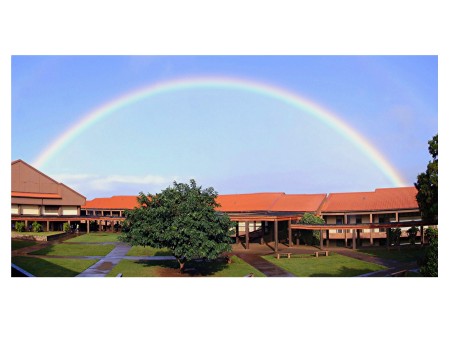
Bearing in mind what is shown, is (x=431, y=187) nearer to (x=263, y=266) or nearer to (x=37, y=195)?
(x=263, y=266)

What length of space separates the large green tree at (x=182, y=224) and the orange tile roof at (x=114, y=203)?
1156 inches

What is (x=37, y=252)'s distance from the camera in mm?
31141

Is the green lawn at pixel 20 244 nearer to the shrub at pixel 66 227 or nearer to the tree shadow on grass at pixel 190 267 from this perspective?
the shrub at pixel 66 227

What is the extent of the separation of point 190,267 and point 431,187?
16.7 metres

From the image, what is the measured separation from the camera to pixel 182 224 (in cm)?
2273

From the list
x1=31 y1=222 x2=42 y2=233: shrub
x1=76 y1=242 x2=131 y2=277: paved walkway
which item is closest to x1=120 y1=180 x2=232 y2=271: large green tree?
x1=76 y1=242 x2=131 y2=277: paved walkway

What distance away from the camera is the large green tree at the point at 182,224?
893 inches

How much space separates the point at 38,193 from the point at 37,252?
17033 millimetres

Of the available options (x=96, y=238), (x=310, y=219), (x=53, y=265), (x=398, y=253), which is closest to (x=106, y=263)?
(x=53, y=265)

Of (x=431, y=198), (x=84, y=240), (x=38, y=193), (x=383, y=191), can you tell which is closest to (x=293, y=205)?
(x=383, y=191)

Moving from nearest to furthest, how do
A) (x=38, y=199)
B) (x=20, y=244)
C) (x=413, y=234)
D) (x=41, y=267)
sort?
(x=41, y=267)
(x=413, y=234)
(x=20, y=244)
(x=38, y=199)

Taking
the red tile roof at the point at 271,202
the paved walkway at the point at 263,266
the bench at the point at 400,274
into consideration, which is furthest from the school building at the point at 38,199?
the bench at the point at 400,274

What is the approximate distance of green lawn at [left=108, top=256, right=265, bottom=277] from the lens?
24723 mm

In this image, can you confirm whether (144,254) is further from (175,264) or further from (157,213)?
(157,213)
